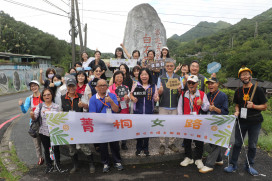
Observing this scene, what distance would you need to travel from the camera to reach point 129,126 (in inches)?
142

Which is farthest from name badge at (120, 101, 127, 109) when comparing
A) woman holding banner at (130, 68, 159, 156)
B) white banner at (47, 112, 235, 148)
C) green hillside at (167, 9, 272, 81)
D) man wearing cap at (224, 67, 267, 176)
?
green hillside at (167, 9, 272, 81)

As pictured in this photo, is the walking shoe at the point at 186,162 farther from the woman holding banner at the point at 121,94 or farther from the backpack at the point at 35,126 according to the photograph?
the backpack at the point at 35,126

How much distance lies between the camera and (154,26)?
8828 mm

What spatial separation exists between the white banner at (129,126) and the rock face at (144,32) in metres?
5.41

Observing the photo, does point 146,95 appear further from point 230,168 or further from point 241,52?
point 241,52

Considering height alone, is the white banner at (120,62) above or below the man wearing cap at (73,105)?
above

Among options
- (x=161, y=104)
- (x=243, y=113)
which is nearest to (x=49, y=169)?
(x=161, y=104)

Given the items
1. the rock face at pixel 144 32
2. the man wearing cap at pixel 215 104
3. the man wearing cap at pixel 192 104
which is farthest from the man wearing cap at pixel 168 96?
the rock face at pixel 144 32

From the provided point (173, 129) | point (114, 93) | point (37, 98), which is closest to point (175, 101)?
point (173, 129)

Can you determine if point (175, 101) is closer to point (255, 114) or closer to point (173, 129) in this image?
point (173, 129)

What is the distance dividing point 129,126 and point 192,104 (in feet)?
4.32

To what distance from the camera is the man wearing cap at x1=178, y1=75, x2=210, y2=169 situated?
3.47m

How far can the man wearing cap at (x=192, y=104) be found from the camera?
137 inches

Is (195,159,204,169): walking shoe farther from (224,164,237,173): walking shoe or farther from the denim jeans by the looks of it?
the denim jeans
